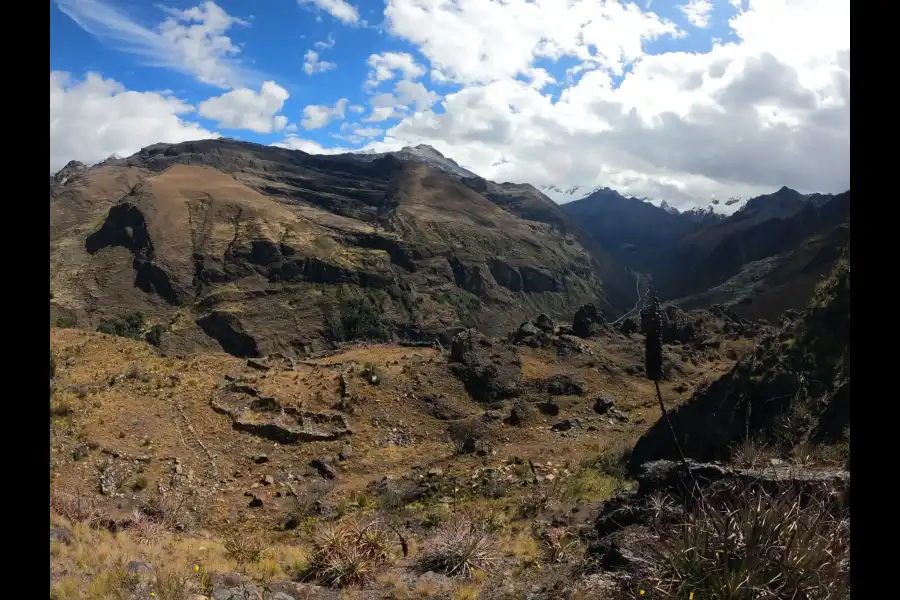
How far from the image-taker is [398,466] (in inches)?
728

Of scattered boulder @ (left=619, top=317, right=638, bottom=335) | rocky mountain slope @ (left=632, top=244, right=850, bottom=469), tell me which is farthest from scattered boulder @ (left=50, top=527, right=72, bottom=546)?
scattered boulder @ (left=619, top=317, right=638, bottom=335)

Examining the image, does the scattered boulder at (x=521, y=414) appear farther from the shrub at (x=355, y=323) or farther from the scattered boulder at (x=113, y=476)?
the shrub at (x=355, y=323)

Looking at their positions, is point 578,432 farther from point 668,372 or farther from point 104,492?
point 104,492

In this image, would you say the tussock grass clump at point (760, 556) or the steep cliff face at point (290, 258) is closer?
the tussock grass clump at point (760, 556)

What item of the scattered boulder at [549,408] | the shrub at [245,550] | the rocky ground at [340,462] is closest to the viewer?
the rocky ground at [340,462]

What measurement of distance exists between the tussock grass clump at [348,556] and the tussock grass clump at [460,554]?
728 mm


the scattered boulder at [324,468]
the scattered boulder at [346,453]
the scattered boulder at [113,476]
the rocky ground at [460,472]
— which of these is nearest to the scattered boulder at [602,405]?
the rocky ground at [460,472]

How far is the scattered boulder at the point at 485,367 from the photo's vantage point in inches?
965

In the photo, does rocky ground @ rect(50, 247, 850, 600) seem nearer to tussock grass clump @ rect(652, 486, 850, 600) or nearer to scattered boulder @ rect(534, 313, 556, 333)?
tussock grass clump @ rect(652, 486, 850, 600)

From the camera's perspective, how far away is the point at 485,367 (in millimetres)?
25344

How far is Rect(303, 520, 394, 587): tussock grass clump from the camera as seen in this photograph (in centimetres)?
831

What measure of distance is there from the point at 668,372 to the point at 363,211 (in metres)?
117

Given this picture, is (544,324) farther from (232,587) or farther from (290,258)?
(290,258)
